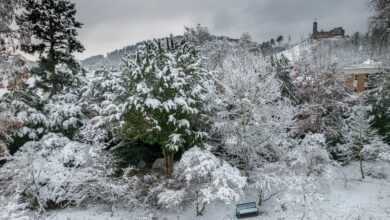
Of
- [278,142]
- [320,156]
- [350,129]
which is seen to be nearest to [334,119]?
[350,129]

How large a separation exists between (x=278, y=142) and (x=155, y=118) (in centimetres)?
559

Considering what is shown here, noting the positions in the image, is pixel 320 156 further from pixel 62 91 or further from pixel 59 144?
pixel 62 91

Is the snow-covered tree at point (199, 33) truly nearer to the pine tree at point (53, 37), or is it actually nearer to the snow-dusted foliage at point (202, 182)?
the pine tree at point (53, 37)

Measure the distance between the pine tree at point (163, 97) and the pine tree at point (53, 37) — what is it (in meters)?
4.45

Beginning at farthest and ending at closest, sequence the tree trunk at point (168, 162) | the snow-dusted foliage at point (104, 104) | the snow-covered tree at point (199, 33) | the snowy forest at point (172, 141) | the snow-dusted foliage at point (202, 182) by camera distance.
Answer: the snow-covered tree at point (199, 33)
the tree trunk at point (168, 162)
the snow-dusted foliage at point (104, 104)
the snowy forest at point (172, 141)
the snow-dusted foliage at point (202, 182)

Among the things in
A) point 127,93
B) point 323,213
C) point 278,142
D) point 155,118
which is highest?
point 127,93

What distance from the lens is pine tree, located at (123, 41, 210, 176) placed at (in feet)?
41.4

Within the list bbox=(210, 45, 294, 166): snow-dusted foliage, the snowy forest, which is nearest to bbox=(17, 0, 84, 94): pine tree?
the snowy forest

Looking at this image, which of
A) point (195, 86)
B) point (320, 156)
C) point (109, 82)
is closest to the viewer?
point (195, 86)

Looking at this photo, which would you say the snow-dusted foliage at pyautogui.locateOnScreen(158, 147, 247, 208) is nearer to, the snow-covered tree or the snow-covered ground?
the snow-covered ground

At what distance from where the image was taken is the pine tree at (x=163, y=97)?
41.4ft

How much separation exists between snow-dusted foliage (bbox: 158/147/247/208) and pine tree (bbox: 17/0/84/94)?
8.21m

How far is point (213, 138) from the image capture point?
1511 cm

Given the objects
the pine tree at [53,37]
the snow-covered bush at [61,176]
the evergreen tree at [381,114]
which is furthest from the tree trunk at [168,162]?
the evergreen tree at [381,114]
